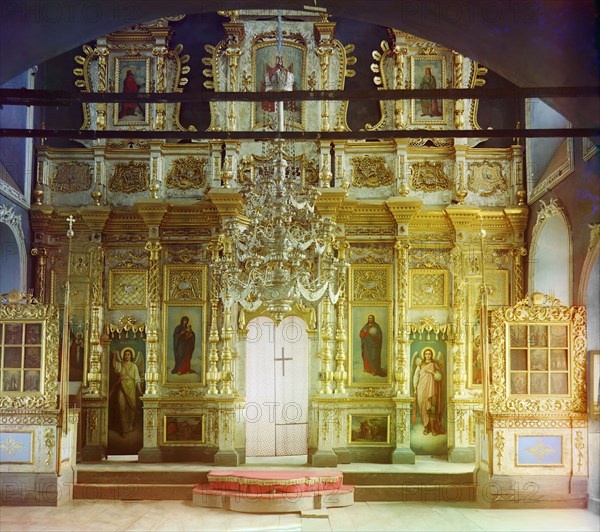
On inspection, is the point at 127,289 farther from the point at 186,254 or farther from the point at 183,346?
the point at 183,346

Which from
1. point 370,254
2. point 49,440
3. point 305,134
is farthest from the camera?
point 370,254

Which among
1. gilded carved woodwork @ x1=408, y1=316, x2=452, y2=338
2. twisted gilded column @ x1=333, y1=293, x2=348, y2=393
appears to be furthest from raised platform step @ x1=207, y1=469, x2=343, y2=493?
gilded carved woodwork @ x1=408, y1=316, x2=452, y2=338

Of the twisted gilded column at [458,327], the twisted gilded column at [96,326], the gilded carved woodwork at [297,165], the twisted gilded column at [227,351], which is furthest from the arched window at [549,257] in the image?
the twisted gilded column at [96,326]

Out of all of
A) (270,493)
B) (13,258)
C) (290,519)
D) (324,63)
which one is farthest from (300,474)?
(324,63)

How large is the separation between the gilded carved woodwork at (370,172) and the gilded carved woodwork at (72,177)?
15.2ft

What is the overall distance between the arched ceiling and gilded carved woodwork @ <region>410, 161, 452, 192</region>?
305 inches

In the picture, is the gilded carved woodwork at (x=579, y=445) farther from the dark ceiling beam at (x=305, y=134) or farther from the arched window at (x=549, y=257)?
the dark ceiling beam at (x=305, y=134)

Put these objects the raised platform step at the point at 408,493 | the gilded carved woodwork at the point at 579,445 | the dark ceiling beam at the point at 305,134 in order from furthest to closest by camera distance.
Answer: the raised platform step at the point at 408,493 → the gilded carved woodwork at the point at 579,445 → the dark ceiling beam at the point at 305,134

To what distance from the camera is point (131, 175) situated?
14867 millimetres

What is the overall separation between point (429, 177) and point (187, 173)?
423 centimetres

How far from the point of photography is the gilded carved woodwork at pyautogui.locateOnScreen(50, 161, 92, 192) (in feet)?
48.6

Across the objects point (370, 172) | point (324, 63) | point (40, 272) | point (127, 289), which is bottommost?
point (127, 289)

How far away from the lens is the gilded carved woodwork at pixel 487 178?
14.8 metres

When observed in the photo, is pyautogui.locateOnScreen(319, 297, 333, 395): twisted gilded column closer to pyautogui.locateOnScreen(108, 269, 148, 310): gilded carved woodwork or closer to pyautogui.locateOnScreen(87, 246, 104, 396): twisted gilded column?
pyautogui.locateOnScreen(108, 269, 148, 310): gilded carved woodwork
